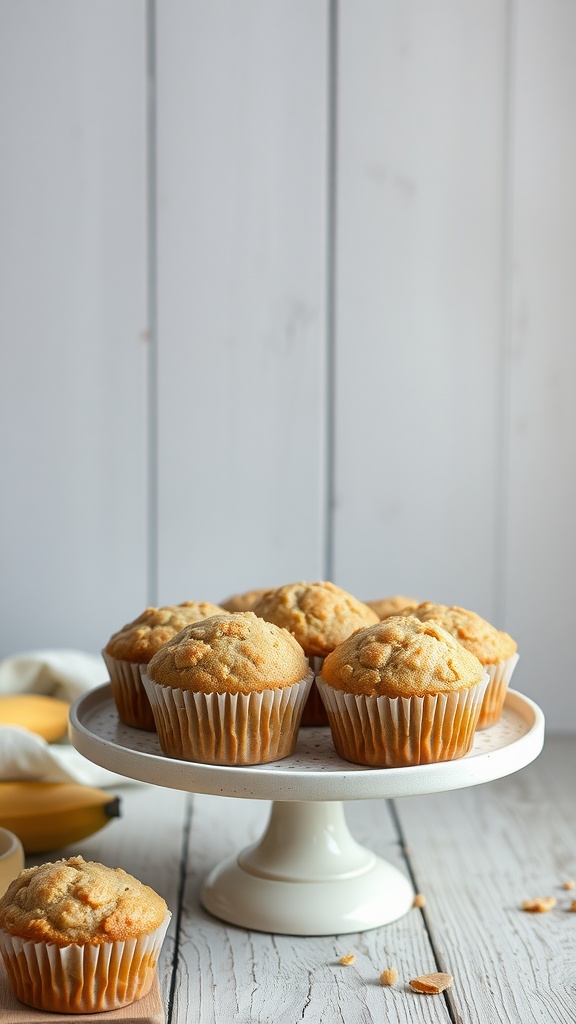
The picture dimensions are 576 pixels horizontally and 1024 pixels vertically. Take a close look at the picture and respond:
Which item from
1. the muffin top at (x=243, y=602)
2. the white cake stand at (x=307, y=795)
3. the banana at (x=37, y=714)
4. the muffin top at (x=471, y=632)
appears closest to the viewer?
the white cake stand at (x=307, y=795)

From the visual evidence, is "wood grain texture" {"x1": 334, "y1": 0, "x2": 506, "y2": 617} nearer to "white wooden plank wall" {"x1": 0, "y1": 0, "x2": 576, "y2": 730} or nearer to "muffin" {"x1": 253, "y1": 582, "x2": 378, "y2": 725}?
"white wooden plank wall" {"x1": 0, "y1": 0, "x2": 576, "y2": 730}

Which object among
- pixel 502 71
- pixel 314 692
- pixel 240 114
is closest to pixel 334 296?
pixel 240 114

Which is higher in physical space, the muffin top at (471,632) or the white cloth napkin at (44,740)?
the muffin top at (471,632)

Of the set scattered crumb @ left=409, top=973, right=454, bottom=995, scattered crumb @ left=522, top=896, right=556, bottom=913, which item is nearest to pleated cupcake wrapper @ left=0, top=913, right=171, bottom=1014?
scattered crumb @ left=409, top=973, right=454, bottom=995

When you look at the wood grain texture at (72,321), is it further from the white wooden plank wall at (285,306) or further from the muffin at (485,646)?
the muffin at (485,646)

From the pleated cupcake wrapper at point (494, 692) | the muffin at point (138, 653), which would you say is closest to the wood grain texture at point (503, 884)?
the pleated cupcake wrapper at point (494, 692)

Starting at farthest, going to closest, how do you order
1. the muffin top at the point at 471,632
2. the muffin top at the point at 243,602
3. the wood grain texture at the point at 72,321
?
the wood grain texture at the point at 72,321
the muffin top at the point at 243,602
the muffin top at the point at 471,632

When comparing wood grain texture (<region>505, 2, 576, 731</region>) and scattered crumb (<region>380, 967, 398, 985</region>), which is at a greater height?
wood grain texture (<region>505, 2, 576, 731</region>)
